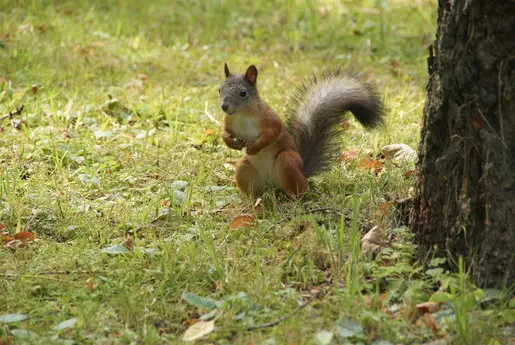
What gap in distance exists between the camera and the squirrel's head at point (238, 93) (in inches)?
131

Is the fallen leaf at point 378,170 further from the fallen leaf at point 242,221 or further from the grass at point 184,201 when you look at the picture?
the fallen leaf at point 242,221

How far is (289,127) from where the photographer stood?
A: 11.9 feet

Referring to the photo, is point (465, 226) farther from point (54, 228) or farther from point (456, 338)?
point (54, 228)

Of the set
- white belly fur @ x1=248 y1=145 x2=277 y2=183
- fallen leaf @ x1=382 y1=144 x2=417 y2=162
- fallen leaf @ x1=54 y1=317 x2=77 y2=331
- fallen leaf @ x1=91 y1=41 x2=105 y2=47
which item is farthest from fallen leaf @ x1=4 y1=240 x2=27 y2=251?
fallen leaf @ x1=91 y1=41 x2=105 y2=47

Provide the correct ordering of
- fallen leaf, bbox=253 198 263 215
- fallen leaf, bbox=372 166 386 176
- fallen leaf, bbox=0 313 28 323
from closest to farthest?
fallen leaf, bbox=0 313 28 323 → fallen leaf, bbox=253 198 263 215 → fallen leaf, bbox=372 166 386 176

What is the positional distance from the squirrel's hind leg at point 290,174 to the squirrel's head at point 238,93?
0.85 ft

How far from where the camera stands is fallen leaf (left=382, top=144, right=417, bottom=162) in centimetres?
372

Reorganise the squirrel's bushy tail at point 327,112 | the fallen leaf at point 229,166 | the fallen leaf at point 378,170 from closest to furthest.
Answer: the squirrel's bushy tail at point 327,112
the fallen leaf at point 378,170
the fallen leaf at point 229,166

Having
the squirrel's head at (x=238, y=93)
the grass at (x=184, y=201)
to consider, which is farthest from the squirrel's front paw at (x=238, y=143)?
the grass at (x=184, y=201)

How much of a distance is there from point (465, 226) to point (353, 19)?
14.4ft

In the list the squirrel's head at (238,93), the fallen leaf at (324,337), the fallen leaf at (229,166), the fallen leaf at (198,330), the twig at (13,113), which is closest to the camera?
the fallen leaf at (324,337)

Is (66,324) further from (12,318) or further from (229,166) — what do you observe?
(229,166)

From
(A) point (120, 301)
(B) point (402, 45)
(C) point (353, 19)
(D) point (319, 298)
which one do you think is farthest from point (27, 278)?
(C) point (353, 19)

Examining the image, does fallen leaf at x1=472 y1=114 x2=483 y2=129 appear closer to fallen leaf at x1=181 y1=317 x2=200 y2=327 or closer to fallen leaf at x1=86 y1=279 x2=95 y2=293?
fallen leaf at x1=181 y1=317 x2=200 y2=327
